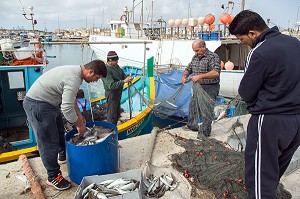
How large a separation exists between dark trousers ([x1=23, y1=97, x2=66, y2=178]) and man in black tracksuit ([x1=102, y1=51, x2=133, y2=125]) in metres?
1.97

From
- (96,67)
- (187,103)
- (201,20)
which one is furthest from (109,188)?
(201,20)

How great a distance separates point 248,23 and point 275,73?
488 millimetres

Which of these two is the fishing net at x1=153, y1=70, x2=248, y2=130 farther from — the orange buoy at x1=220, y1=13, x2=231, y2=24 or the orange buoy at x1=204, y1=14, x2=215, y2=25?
the orange buoy at x1=204, y1=14, x2=215, y2=25

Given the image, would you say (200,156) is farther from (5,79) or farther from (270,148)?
(5,79)

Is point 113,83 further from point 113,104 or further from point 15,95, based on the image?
point 15,95

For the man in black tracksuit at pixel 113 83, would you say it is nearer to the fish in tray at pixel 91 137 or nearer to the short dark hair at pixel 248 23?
the fish in tray at pixel 91 137

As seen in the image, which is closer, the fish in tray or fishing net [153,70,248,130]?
the fish in tray

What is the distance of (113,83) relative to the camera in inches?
199

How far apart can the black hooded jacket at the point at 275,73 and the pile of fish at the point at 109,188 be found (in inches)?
68.2

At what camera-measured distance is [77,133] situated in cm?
349

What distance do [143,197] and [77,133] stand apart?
51.3 inches

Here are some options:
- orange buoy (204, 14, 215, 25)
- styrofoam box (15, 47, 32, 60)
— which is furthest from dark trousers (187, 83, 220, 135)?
orange buoy (204, 14, 215, 25)

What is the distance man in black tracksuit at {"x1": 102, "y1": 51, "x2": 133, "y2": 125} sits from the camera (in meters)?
5.06

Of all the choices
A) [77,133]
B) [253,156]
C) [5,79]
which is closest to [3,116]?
[5,79]
